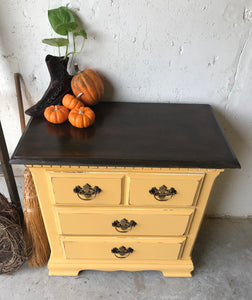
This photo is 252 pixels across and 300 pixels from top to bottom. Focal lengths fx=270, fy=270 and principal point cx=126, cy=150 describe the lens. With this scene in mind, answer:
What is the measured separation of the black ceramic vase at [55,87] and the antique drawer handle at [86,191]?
46 cm

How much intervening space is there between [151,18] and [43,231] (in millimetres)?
1425

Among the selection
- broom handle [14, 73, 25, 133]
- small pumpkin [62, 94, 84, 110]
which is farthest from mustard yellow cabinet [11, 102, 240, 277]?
broom handle [14, 73, 25, 133]

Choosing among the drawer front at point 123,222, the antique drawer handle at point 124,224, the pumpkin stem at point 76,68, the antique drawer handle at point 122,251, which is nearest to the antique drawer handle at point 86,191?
the drawer front at point 123,222

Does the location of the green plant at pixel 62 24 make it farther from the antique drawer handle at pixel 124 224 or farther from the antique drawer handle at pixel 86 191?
the antique drawer handle at pixel 124 224

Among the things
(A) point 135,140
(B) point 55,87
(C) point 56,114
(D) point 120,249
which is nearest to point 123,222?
(D) point 120,249

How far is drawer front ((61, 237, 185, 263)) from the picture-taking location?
1.56 meters

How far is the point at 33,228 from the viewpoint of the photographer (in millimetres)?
1695

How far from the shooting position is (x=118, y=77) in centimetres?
154

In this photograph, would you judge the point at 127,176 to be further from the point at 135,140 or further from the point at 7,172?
the point at 7,172

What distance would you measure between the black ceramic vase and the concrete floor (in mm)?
1088

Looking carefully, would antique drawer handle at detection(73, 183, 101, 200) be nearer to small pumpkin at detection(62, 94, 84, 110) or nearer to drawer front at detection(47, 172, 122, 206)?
drawer front at detection(47, 172, 122, 206)

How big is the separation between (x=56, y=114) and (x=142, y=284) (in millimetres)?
1208

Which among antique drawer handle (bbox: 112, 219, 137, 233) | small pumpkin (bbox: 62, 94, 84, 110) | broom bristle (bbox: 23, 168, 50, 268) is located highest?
small pumpkin (bbox: 62, 94, 84, 110)

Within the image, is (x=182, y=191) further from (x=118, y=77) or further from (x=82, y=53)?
(x=82, y=53)
